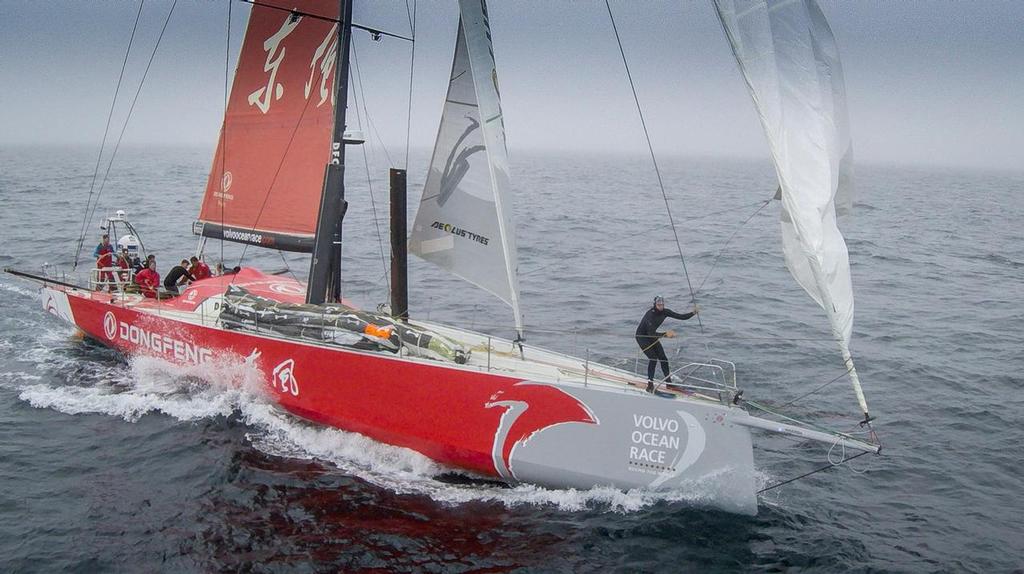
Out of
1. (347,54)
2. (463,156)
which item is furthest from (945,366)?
(347,54)

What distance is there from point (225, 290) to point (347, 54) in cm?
515

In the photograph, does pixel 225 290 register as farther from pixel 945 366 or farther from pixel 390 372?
pixel 945 366

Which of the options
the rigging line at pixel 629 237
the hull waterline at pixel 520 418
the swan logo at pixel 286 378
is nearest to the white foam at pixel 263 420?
the hull waterline at pixel 520 418

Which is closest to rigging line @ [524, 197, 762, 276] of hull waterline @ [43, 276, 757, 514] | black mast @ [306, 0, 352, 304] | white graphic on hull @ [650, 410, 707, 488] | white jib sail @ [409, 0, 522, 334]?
black mast @ [306, 0, 352, 304]

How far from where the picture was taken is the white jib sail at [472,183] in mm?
11625

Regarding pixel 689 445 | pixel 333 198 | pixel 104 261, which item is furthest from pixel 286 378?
pixel 104 261

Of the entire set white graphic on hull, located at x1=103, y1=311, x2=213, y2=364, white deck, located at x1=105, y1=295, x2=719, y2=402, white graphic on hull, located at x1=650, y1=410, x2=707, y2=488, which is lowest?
white graphic on hull, located at x1=103, y1=311, x2=213, y2=364

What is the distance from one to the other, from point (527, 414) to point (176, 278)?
9266mm

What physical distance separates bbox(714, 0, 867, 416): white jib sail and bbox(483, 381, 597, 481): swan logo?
3.42m

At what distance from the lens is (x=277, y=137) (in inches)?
627

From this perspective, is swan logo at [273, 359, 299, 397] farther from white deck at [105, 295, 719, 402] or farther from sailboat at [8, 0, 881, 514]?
white deck at [105, 295, 719, 402]

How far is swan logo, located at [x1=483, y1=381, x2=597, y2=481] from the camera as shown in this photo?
10.8m

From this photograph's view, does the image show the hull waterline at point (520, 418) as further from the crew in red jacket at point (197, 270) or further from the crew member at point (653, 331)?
the crew in red jacket at point (197, 270)

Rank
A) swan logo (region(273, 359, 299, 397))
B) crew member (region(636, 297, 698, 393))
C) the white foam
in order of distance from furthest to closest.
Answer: swan logo (region(273, 359, 299, 397)) < crew member (region(636, 297, 698, 393)) < the white foam
